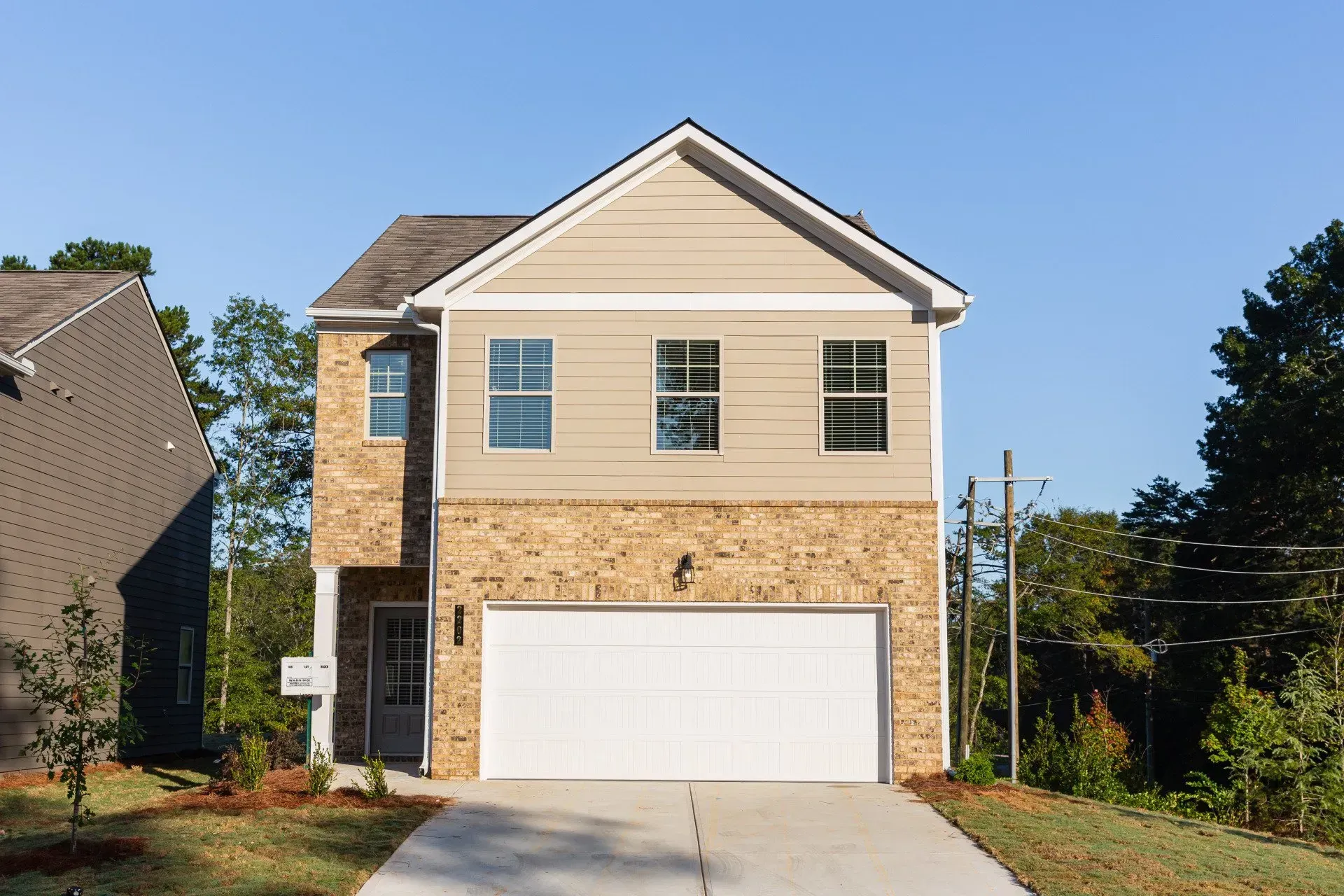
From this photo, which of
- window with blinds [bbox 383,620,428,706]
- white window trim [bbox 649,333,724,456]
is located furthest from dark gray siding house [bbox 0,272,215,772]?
white window trim [bbox 649,333,724,456]

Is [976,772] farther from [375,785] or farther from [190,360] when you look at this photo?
[190,360]

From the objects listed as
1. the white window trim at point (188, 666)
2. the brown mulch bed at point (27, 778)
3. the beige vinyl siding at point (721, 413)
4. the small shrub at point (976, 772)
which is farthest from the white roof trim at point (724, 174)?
the white window trim at point (188, 666)

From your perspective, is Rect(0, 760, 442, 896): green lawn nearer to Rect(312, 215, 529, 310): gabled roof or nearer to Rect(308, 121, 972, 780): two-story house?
Rect(308, 121, 972, 780): two-story house

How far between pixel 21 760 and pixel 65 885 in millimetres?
7864

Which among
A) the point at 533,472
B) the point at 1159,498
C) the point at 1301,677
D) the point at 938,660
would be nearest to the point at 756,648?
the point at 938,660

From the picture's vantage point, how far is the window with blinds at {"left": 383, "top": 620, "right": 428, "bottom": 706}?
17500mm

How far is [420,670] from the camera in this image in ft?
57.5

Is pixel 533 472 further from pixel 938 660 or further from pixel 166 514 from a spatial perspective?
pixel 166 514

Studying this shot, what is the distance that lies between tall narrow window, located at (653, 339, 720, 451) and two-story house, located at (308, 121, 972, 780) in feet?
0.09

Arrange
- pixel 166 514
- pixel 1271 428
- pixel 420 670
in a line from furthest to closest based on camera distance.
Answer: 1. pixel 1271 428
2. pixel 166 514
3. pixel 420 670

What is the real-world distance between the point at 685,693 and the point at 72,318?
1003cm

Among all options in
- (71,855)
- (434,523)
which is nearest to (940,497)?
(434,523)

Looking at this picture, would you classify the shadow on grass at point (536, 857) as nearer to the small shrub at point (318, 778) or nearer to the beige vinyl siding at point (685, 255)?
the small shrub at point (318, 778)

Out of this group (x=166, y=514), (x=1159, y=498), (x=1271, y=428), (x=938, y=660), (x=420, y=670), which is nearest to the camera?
(x=938, y=660)
